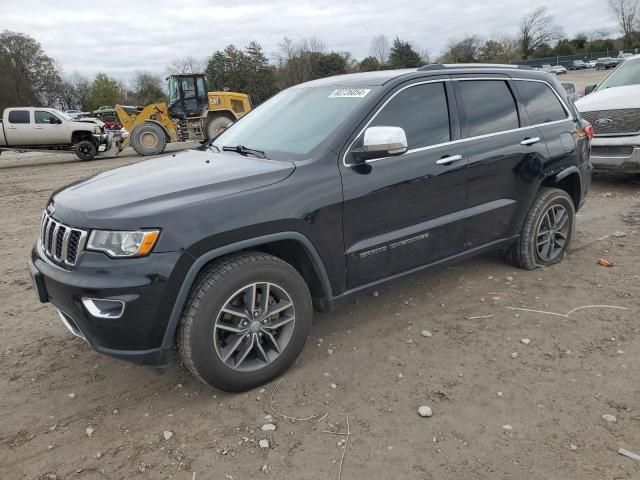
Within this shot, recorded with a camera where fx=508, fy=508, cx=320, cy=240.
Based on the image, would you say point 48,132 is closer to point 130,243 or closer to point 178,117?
point 178,117

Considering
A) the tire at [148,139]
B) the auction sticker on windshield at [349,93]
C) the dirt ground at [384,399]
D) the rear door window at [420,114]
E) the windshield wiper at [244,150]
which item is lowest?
the dirt ground at [384,399]

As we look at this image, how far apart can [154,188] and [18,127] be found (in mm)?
17249

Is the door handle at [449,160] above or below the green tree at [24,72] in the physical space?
below

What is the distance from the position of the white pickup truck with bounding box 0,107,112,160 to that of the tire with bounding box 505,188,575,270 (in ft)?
54.6

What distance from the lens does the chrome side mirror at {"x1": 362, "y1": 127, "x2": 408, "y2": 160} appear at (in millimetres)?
3143

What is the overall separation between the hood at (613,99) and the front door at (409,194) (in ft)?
16.8

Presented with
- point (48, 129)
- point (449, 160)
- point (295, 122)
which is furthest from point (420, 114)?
point (48, 129)

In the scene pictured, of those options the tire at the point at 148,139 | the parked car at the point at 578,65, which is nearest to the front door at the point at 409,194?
the tire at the point at 148,139

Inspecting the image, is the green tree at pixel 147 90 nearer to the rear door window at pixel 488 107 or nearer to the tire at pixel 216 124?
the tire at pixel 216 124

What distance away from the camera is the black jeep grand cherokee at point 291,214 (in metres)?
2.67

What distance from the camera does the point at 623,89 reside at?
26.6 feet

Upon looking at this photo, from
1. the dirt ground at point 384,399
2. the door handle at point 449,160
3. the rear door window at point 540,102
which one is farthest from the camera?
the rear door window at point 540,102

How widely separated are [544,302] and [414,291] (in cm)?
104

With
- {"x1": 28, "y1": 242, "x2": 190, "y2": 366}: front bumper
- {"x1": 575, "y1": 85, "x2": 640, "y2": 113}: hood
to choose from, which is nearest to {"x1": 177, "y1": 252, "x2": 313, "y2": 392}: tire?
{"x1": 28, "y1": 242, "x2": 190, "y2": 366}: front bumper
